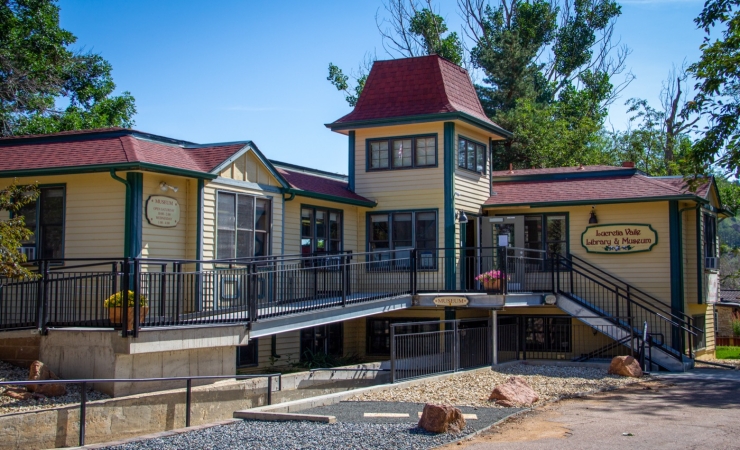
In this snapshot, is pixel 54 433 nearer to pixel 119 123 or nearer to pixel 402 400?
pixel 402 400

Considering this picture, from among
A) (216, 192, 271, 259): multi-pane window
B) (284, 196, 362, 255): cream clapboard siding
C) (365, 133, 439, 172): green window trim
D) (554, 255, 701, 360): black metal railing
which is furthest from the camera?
(365, 133, 439, 172): green window trim

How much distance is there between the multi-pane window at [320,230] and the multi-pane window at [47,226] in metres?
6.12

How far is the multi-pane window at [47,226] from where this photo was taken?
52.1 ft

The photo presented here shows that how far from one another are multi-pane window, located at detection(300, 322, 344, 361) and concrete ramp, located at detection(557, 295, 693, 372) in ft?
19.8

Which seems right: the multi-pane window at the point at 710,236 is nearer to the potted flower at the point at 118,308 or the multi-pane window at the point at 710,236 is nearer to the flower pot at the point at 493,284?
the flower pot at the point at 493,284

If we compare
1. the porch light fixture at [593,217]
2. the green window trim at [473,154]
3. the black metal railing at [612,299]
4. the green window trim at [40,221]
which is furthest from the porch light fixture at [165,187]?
the porch light fixture at [593,217]

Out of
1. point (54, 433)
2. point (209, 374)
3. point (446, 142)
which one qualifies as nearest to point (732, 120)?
point (446, 142)

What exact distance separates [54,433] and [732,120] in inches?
704

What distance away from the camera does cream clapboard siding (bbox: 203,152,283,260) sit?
16.3 meters

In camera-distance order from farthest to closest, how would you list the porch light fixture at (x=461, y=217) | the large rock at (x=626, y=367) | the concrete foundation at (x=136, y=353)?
the porch light fixture at (x=461, y=217)
the large rock at (x=626, y=367)
the concrete foundation at (x=136, y=353)

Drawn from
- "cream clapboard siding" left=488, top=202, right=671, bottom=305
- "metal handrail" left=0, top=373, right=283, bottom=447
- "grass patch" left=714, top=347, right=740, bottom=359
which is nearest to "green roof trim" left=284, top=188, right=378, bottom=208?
"metal handrail" left=0, top=373, right=283, bottom=447

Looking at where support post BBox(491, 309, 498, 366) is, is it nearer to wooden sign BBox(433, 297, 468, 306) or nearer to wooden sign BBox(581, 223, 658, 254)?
wooden sign BBox(433, 297, 468, 306)

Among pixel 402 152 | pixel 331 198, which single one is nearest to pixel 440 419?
pixel 331 198

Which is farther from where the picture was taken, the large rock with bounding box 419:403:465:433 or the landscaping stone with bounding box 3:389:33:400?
the landscaping stone with bounding box 3:389:33:400
